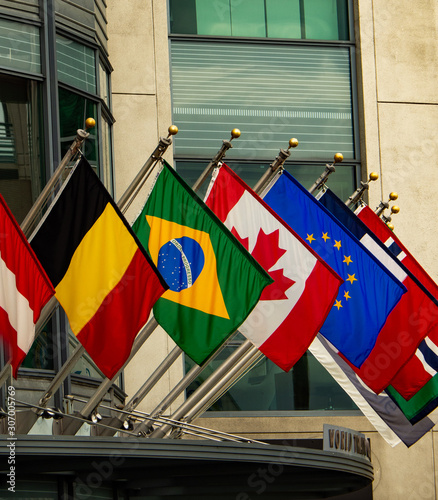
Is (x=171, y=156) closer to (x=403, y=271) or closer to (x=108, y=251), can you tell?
(x=403, y=271)

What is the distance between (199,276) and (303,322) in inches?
59.4

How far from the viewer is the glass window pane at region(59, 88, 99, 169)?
50.0ft

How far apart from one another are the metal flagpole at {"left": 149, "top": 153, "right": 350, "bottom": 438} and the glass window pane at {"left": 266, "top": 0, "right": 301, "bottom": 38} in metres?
6.43

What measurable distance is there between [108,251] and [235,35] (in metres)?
10.0

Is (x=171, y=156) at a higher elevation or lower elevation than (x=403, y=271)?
higher

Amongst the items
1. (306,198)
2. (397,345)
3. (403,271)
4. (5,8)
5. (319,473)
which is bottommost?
(319,473)

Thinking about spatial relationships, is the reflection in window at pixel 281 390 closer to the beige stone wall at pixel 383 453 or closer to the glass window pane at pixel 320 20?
the beige stone wall at pixel 383 453

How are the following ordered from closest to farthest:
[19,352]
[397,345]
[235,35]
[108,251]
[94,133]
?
[19,352], [108,251], [397,345], [94,133], [235,35]

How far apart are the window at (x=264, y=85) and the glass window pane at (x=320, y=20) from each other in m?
0.02

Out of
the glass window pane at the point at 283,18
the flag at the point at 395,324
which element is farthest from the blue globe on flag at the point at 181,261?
the glass window pane at the point at 283,18

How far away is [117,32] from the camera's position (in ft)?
65.4

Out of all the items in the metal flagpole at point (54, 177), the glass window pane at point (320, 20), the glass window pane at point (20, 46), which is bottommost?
the metal flagpole at point (54, 177)

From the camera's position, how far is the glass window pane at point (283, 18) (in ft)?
70.0

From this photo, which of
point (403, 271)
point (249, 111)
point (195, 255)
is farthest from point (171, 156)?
point (195, 255)
